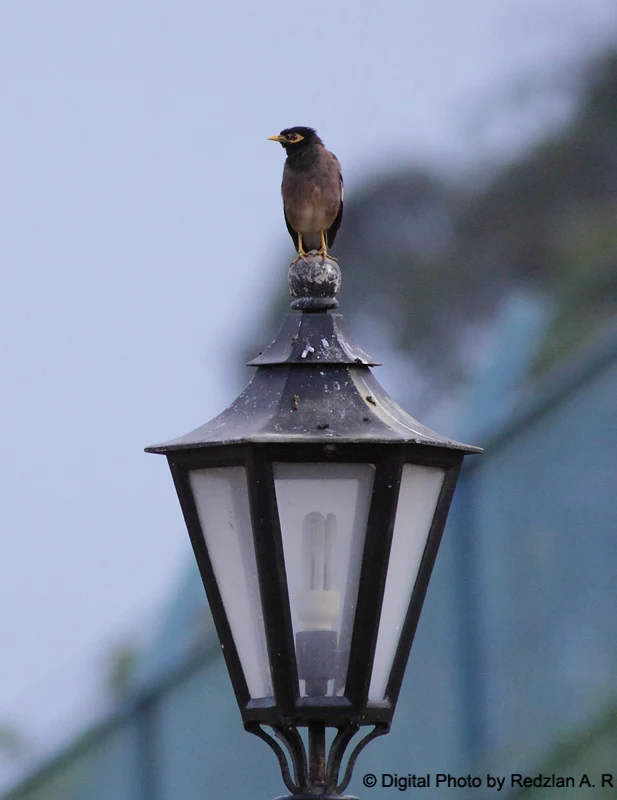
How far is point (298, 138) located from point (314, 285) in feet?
4.93

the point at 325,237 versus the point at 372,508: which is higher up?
the point at 325,237

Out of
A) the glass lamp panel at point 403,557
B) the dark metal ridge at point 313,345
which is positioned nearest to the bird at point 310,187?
the dark metal ridge at point 313,345

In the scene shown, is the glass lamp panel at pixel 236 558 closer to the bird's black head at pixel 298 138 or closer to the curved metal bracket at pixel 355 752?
the curved metal bracket at pixel 355 752

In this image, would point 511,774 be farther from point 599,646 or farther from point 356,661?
point 356,661

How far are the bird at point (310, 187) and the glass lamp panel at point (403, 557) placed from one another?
1412mm

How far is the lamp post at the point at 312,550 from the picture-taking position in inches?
129

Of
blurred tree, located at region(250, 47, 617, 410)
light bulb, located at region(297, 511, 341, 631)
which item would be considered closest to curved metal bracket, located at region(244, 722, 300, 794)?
light bulb, located at region(297, 511, 341, 631)

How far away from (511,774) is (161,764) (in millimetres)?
1445

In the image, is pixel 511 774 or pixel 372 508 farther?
pixel 511 774

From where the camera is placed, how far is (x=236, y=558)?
339 centimetres

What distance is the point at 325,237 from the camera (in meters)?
4.96

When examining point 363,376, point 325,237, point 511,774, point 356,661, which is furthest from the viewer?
point 511,774

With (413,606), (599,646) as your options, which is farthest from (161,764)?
(413,606)

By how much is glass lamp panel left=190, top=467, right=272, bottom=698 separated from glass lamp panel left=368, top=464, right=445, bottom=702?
9.9 inches
